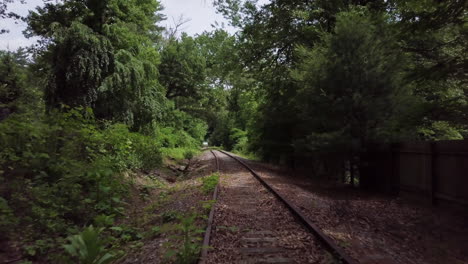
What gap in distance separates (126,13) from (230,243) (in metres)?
15.3

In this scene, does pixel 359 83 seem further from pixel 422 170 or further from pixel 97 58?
pixel 97 58

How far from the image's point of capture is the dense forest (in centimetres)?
605

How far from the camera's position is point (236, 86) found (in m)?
22.2

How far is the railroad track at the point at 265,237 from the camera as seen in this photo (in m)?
4.33

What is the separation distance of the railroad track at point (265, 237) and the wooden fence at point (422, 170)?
3.53 m

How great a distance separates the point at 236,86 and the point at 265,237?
697 inches

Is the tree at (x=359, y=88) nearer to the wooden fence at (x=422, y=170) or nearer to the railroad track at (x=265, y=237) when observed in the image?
the wooden fence at (x=422, y=170)

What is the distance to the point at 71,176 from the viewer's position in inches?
250

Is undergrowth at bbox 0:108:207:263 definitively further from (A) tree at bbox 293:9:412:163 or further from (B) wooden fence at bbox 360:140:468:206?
(B) wooden fence at bbox 360:140:468:206

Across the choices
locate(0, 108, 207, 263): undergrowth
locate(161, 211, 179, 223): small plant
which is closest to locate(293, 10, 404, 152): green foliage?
locate(161, 211, 179, 223): small plant

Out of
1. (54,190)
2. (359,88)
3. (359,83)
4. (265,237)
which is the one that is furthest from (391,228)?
(54,190)

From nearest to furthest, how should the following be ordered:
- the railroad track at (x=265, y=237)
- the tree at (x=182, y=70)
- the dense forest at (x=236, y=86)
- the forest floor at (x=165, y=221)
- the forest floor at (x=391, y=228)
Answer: the railroad track at (x=265, y=237), the forest floor at (x=391, y=228), the forest floor at (x=165, y=221), the dense forest at (x=236, y=86), the tree at (x=182, y=70)

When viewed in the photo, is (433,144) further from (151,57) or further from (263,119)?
(151,57)

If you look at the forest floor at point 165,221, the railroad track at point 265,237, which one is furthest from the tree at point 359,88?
the forest floor at point 165,221
